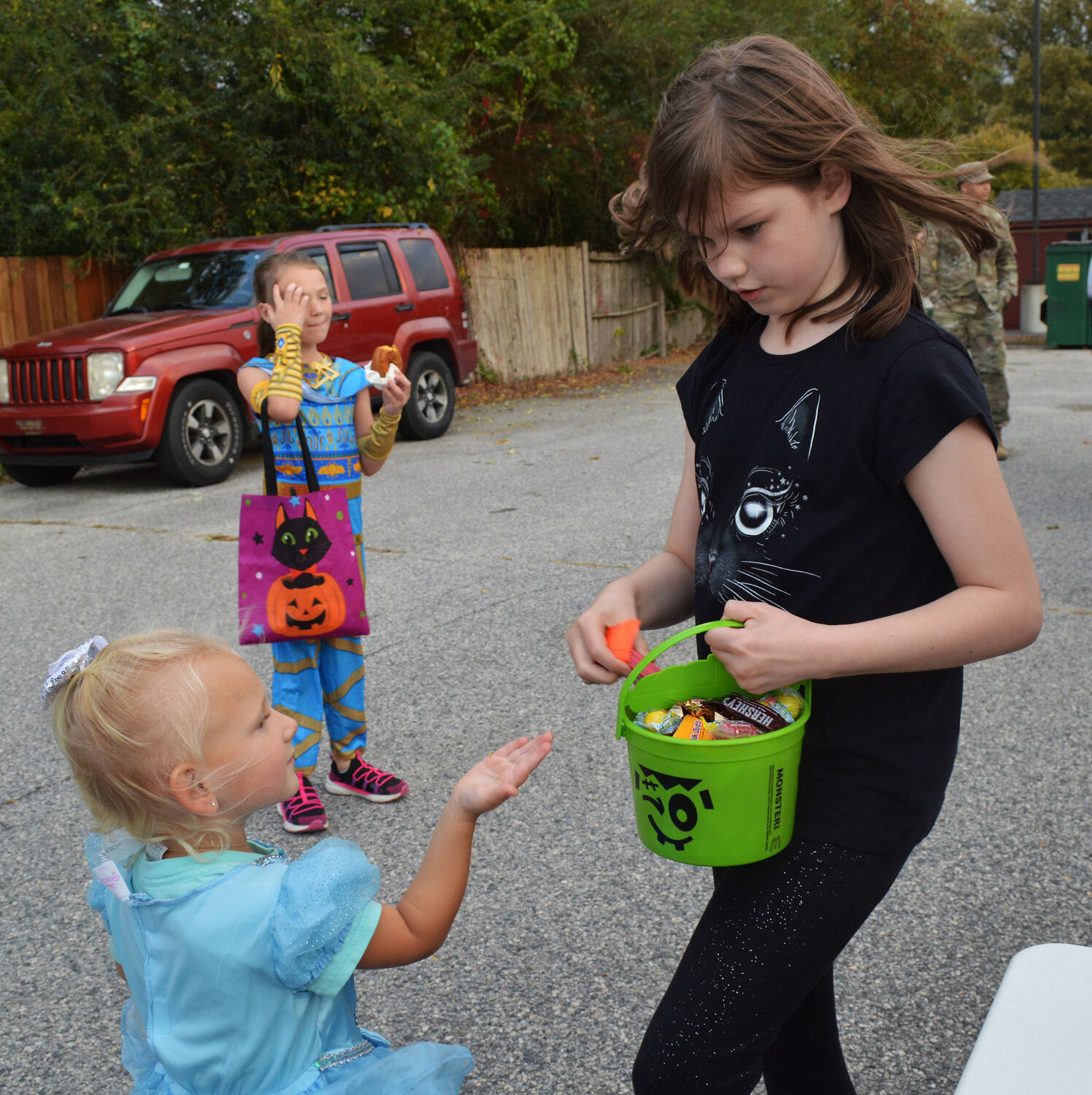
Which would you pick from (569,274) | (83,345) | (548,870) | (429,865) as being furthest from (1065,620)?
(569,274)

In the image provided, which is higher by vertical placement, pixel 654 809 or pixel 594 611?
pixel 594 611

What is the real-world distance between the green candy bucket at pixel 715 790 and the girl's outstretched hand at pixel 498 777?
158mm

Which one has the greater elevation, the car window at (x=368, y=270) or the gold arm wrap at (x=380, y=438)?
the car window at (x=368, y=270)

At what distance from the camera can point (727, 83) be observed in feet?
4.98

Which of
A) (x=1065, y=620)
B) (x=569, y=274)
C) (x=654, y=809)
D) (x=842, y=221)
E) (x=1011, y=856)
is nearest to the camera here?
(x=654, y=809)

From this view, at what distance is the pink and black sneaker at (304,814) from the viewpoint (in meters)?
3.52

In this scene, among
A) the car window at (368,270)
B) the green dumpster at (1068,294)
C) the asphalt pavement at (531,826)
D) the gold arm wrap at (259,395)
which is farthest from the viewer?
the green dumpster at (1068,294)

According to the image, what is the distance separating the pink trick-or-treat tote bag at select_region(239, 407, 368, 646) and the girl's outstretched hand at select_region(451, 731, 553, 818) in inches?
78.7

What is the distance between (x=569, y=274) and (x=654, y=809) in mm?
18046

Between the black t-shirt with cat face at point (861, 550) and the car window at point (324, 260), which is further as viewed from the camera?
the car window at point (324, 260)

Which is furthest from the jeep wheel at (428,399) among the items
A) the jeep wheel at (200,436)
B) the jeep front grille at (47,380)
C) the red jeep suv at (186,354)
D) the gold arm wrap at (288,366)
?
the gold arm wrap at (288,366)

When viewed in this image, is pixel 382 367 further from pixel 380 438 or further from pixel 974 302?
pixel 974 302

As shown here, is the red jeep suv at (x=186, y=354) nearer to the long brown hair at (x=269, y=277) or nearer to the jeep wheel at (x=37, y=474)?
the jeep wheel at (x=37, y=474)

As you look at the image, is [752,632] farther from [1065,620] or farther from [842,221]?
[1065,620]
